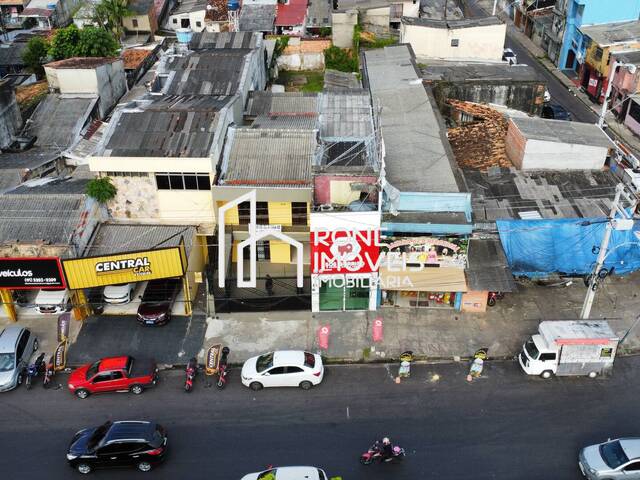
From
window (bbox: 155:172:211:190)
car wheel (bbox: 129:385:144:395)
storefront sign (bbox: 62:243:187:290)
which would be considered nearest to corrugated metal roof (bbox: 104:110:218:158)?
window (bbox: 155:172:211:190)

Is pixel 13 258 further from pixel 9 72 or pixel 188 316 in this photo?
pixel 9 72

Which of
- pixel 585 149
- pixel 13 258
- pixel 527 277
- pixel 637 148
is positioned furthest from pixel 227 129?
pixel 637 148

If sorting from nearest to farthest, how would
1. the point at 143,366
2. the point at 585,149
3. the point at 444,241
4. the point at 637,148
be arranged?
the point at 143,366 < the point at 444,241 < the point at 585,149 < the point at 637,148

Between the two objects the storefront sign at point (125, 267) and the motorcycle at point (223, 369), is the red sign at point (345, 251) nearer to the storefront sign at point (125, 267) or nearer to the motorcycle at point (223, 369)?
the motorcycle at point (223, 369)

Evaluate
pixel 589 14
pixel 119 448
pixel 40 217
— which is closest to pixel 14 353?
pixel 40 217

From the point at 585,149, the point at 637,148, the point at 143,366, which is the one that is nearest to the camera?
the point at 143,366

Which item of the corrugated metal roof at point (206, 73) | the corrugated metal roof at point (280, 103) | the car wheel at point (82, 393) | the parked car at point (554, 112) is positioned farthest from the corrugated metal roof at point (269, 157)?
the parked car at point (554, 112)
